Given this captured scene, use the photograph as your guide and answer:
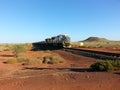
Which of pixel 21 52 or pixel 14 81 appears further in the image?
pixel 21 52

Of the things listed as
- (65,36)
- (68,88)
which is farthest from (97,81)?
(65,36)

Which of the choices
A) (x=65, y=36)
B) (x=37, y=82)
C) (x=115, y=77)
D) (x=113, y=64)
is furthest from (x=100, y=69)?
(x=65, y=36)

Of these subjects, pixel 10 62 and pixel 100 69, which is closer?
pixel 100 69

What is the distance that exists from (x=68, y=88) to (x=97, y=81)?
2.04 meters

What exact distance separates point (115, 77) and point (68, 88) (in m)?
3.49

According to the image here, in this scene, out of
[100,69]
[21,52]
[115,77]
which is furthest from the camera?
[21,52]

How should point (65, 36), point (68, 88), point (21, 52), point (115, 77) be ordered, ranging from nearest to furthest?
1. point (68, 88)
2. point (115, 77)
3. point (21, 52)
4. point (65, 36)

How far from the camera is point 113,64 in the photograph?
18.0m

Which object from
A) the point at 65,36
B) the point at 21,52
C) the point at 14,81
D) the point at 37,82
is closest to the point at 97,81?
the point at 37,82

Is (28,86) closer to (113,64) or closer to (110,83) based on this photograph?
(110,83)

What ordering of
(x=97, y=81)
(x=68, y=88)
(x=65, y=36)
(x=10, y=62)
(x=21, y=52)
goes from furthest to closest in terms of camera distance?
1. (x=65, y=36)
2. (x=21, y=52)
3. (x=10, y=62)
4. (x=97, y=81)
5. (x=68, y=88)

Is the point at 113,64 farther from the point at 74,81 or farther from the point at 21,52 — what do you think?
the point at 21,52

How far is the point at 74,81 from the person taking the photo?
44.1ft

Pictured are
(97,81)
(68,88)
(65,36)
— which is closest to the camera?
(68,88)
